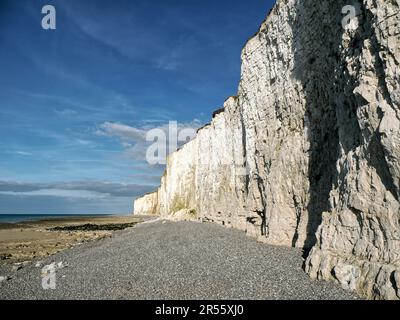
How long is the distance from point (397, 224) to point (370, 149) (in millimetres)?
2331

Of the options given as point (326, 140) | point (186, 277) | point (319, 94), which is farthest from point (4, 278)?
point (319, 94)

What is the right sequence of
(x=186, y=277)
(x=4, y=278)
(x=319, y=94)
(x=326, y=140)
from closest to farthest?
(x=186, y=277), (x=4, y=278), (x=326, y=140), (x=319, y=94)

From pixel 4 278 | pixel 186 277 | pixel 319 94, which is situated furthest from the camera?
pixel 319 94

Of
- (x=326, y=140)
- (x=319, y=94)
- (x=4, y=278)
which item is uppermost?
(x=319, y=94)

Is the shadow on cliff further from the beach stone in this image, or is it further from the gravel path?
the beach stone

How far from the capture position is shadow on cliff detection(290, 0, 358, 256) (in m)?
15.4

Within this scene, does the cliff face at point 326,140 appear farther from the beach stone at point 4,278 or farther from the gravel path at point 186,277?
the beach stone at point 4,278

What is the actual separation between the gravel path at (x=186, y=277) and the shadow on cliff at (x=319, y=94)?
2.91 metres

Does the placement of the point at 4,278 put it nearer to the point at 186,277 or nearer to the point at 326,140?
the point at 186,277

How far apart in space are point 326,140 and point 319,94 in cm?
236

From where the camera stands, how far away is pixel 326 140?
1596cm

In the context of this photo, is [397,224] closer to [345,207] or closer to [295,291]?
[345,207]
